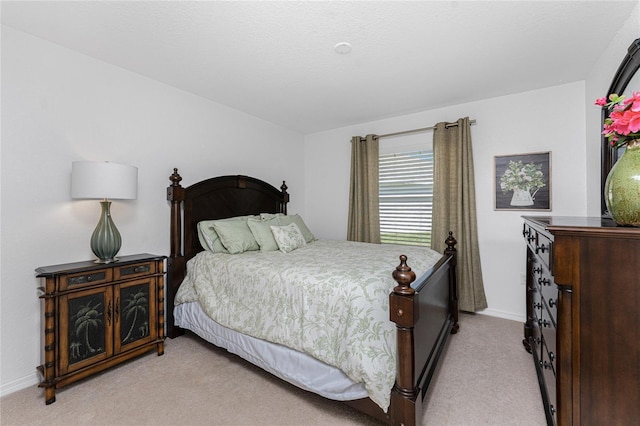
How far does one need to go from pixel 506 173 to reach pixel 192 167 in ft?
11.6

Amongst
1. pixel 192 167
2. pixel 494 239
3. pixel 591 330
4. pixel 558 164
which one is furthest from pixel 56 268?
pixel 558 164

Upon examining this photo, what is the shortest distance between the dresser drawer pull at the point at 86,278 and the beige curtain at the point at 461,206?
3.36m

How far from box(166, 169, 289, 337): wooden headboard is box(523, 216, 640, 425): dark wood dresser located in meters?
2.88

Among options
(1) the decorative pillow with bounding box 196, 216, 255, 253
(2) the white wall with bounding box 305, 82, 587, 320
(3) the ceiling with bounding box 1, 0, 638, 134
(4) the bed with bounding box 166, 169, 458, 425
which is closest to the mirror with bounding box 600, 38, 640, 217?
(3) the ceiling with bounding box 1, 0, 638, 134

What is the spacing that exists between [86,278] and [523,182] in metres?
4.15

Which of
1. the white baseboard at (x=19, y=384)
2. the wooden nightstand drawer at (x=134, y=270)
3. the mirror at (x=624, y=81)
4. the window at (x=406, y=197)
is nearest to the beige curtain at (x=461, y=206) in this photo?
the window at (x=406, y=197)

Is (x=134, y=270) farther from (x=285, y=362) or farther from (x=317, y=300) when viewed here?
(x=317, y=300)

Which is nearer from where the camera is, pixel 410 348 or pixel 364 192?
pixel 410 348

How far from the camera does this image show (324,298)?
173cm

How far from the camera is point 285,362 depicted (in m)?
1.88

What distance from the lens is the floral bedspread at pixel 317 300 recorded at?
1515 millimetres

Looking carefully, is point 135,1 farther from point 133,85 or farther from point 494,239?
point 494,239

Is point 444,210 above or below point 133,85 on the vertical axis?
below

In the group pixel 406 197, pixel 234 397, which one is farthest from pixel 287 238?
pixel 406 197
